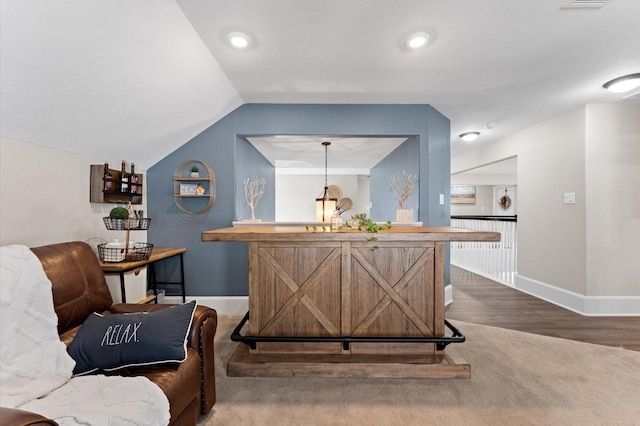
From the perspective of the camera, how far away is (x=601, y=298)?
347 centimetres

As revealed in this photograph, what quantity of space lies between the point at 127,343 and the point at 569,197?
4689 millimetres

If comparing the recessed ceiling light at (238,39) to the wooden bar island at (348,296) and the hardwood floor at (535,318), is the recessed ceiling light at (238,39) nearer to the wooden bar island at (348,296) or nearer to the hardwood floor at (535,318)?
the wooden bar island at (348,296)

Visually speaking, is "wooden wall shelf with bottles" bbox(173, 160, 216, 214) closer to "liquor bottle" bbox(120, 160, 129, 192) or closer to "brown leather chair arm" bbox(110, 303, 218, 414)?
"liquor bottle" bbox(120, 160, 129, 192)

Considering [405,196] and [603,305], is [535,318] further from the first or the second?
[405,196]

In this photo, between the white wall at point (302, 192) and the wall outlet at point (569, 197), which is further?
the white wall at point (302, 192)

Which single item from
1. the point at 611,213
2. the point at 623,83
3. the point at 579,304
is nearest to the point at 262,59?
the point at 623,83

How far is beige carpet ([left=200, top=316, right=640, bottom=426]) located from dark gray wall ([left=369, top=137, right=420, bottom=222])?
217cm

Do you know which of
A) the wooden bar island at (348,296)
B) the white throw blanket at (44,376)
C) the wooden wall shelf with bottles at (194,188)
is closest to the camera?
A: the white throw blanket at (44,376)

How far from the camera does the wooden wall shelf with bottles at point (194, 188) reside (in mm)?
3430

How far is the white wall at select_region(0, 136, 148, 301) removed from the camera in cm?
195

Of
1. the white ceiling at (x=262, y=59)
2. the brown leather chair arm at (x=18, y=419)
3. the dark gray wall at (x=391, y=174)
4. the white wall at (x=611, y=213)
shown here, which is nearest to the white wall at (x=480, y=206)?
the dark gray wall at (x=391, y=174)

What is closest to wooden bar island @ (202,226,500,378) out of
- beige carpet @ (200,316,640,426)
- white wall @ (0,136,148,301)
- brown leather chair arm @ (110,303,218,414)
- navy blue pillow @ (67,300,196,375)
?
beige carpet @ (200,316,640,426)

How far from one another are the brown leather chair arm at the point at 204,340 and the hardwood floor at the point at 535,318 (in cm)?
275

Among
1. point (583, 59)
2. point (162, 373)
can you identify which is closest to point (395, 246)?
point (162, 373)
